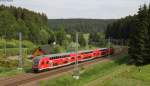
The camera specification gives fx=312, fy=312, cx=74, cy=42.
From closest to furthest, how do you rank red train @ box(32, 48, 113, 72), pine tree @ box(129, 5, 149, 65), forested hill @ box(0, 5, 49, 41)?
red train @ box(32, 48, 113, 72)
pine tree @ box(129, 5, 149, 65)
forested hill @ box(0, 5, 49, 41)

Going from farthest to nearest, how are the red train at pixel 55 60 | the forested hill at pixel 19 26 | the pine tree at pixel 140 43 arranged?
the forested hill at pixel 19 26, the pine tree at pixel 140 43, the red train at pixel 55 60

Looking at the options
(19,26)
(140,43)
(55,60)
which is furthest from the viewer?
(19,26)

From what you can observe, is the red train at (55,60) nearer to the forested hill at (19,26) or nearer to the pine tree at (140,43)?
the pine tree at (140,43)

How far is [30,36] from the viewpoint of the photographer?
158875 mm

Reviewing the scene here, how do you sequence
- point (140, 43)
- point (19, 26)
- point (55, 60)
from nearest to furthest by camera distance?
1. point (55, 60)
2. point (140, 43)
3. point (19, 26)

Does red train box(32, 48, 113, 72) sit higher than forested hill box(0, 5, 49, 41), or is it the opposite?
forested hill box(0, 5, 49, 41)

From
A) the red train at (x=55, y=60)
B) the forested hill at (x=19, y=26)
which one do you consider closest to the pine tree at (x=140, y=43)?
the red train at (x=55, y=60)

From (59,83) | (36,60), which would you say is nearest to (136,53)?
(36,60)

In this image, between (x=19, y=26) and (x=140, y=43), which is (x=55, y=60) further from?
(x=19, y=26)

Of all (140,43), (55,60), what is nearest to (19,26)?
(140,43)

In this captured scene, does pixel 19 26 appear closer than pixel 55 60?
No

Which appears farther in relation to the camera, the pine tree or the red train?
the pine tree

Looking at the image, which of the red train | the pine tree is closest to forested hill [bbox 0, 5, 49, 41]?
the red train

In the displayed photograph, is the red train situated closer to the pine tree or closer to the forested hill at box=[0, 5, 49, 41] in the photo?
the pine tree
